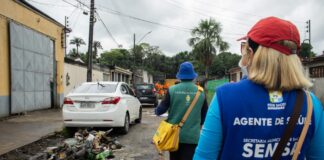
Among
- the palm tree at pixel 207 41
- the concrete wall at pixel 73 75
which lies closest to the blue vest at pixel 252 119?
the concrete wall at pixel 73 75

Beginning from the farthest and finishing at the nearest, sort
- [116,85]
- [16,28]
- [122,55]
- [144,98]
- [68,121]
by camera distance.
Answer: [122,55] → [144,98] → [16,28] → [116,85] → [68,121]

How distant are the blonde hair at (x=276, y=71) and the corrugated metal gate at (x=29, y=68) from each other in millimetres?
14566

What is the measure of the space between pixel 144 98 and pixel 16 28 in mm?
10618

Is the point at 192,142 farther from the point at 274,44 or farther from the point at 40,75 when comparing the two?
the point at 40,75

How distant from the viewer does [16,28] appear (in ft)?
51.1

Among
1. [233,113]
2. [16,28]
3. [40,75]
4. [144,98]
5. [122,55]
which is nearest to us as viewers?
[233,113]

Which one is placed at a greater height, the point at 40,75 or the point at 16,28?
the point at 16,28

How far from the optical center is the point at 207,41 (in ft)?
141

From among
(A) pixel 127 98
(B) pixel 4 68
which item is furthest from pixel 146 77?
(A) pixel 127 98

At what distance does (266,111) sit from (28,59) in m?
16.4

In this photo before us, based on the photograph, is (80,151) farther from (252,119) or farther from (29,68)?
(29,68)

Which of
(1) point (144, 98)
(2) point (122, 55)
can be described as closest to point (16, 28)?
(1) point (144, 98)

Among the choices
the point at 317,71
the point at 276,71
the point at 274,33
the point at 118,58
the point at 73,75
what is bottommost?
the point at 276,71

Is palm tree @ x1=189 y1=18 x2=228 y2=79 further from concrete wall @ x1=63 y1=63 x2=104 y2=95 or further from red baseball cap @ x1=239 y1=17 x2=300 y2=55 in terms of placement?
red baseball cap @ x1=239 y1=17 x2=300 y2=55
